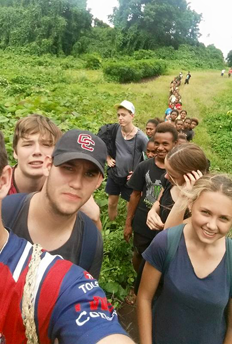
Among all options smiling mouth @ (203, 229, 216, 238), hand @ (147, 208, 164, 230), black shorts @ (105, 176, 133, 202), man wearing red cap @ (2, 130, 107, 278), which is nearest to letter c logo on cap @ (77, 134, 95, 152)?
man wearing red cap @ (2, 130, 107, 278)

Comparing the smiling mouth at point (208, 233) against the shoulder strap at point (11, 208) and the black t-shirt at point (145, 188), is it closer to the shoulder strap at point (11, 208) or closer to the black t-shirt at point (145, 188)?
the shoulder strap at point (11, 208)

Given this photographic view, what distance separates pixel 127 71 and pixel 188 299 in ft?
72.4

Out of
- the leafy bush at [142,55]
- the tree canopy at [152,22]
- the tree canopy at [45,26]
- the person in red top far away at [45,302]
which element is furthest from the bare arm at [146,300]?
the tree canopy at [152,22]

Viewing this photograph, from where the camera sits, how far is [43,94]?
1072 cm

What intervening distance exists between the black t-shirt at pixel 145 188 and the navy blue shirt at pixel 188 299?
47.4 inches

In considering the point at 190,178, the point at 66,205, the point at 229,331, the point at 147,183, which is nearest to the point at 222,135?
the point at 147,183

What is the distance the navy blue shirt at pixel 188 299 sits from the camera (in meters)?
1.62

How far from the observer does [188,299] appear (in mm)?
1645

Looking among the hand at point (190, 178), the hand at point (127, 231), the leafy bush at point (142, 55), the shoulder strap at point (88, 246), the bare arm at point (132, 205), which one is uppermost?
the leafy bush at point (142, 55)

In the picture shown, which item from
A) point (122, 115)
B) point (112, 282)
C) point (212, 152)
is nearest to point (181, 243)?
point (112, 282)

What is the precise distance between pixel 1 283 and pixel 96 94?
46.0 ft

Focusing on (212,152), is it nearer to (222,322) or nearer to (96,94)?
(96,94)

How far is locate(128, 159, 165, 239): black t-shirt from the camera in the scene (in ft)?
9.61

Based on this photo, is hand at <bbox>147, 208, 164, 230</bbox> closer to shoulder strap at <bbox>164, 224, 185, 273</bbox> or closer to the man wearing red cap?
shoulder strap at <bbox>164, 224, 185, 273</bbox>
